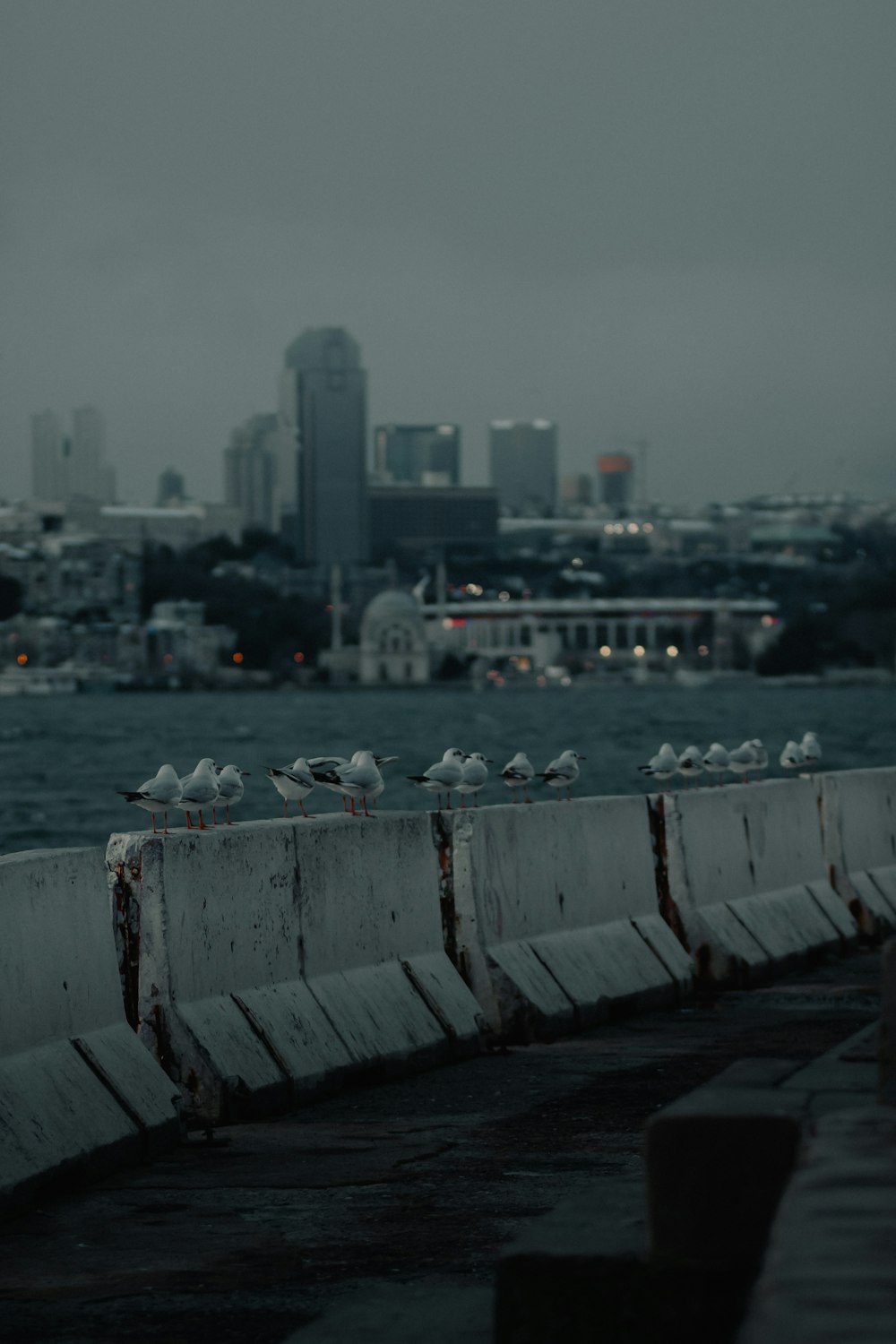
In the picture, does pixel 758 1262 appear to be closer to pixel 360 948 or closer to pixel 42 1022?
pixel 42 1022

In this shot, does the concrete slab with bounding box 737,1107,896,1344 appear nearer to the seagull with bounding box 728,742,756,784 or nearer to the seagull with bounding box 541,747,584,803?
the seagull with bounding box 541,747,584,803

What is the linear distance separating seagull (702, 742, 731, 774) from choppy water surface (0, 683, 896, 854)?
2761 centimetres

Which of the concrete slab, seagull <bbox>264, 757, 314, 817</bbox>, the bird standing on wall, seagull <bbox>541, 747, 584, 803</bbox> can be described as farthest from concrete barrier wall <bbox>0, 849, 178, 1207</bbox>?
the bird standing on wall

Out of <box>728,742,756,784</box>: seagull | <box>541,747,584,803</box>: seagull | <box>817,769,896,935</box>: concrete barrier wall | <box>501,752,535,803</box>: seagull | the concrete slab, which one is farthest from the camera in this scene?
<box>728,742,756,784</box>: seagull

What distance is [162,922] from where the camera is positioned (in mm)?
9117

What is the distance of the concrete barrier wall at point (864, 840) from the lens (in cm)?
1677

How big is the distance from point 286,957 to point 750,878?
18.4 ft

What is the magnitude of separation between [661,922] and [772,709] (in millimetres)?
180417

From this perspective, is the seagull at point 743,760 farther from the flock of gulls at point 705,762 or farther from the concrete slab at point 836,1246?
the concrete slab at point 836,1246

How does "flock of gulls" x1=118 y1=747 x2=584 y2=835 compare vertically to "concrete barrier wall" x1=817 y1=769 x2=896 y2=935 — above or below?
above

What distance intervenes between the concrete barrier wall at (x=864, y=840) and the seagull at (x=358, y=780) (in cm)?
561

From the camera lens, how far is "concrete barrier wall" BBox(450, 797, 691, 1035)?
11500 millimetres

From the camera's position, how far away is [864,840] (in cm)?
1736

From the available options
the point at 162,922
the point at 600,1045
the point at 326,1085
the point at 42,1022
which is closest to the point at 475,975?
the point at 600,1045
